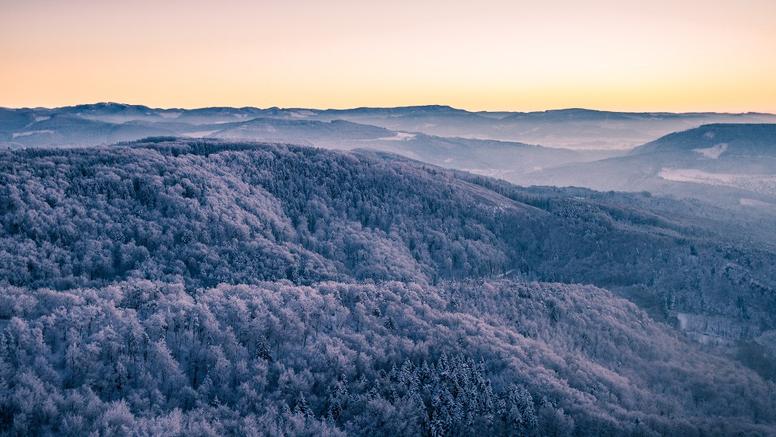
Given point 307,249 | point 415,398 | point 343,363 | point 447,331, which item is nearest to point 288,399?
point 343,363

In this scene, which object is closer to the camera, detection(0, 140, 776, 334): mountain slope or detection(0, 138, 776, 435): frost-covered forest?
detection(0, 138, 776, 435): frost-covered forest

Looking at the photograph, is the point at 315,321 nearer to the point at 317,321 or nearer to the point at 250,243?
the point at 317,321

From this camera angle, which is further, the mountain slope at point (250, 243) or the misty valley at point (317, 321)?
the mountain slope at point (250, 243)

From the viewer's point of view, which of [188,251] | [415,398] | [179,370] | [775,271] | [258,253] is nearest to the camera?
[179,370]

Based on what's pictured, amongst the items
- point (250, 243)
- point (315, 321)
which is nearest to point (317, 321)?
point (315, 321)

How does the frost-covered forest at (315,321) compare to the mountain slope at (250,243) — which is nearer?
the frost-covered forest at (315,321)

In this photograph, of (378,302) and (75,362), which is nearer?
(75,362)

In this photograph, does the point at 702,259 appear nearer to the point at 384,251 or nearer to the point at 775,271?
the point at 775,271

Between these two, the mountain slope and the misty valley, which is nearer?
the misty valley
